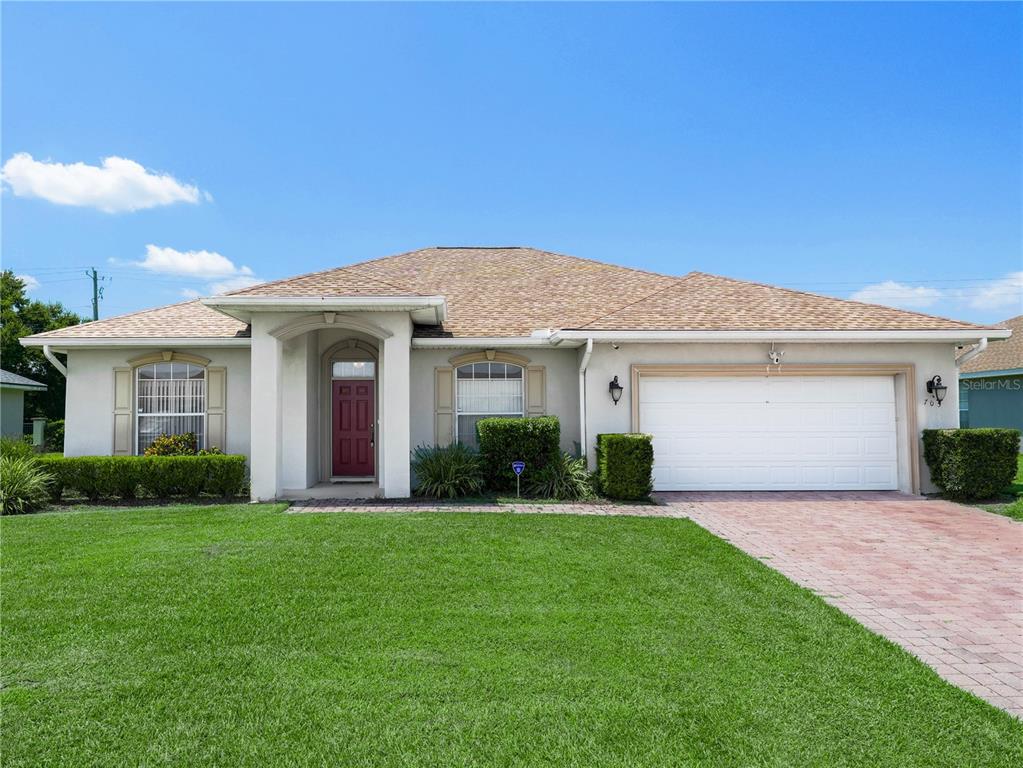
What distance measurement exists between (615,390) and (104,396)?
10426 millimetres

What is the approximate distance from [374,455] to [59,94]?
9.04 meters

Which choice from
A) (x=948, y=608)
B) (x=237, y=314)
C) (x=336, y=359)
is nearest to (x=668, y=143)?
(x=336, y=359)

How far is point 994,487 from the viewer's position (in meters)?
10.3

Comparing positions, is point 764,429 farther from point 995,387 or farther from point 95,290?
point 95,290

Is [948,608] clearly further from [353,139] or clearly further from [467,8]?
[353,139]

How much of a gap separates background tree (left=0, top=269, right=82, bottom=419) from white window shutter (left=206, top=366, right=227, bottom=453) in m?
20.7

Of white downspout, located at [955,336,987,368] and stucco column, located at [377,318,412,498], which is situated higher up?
white downspout, located at [955,336,987,368]

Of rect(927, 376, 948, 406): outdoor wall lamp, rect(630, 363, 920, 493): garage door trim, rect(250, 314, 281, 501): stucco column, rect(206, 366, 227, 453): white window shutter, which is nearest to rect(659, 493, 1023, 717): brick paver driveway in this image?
rect(630, 363, 920, 493): garage door trim

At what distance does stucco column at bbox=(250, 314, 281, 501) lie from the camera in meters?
10.3

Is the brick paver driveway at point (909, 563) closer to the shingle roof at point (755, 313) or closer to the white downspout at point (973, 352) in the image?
the white downspout at point (973, 352)

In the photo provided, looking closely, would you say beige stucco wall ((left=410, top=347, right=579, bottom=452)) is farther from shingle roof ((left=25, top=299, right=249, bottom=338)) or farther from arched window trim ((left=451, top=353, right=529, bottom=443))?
shingle roof ((left=25, top=299, right=249, bottom=338))

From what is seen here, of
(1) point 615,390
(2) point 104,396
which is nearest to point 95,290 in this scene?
(2) point 104,396

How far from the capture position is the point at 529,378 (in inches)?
474

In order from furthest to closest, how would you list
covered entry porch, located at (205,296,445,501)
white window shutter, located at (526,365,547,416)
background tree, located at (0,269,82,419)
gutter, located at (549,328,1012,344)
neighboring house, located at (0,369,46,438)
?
1. background tree, located at (0,269,82,419)
2. neighboring house, located at (0,369,46,438)
3. white window shutter, located at (526,365,547,416)
4. gutter, located at (549,328,1012,344)
5. covered entry porch, located at (205,296,445,501)
